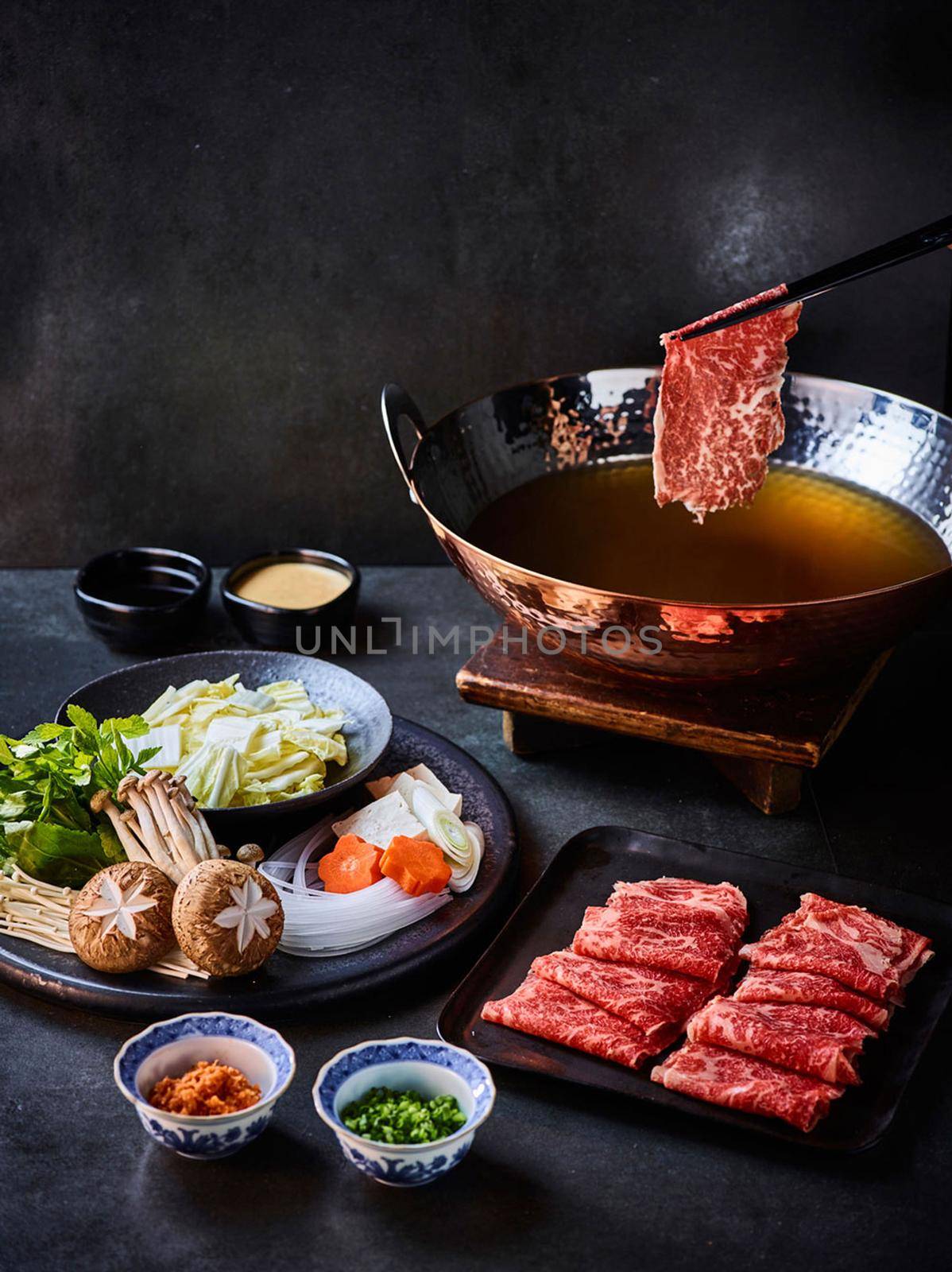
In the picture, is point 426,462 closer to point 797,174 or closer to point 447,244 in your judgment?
point 447,244

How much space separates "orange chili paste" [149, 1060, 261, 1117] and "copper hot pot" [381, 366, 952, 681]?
0.91 meters

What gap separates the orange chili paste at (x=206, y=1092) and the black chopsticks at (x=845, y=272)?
1.45 meters

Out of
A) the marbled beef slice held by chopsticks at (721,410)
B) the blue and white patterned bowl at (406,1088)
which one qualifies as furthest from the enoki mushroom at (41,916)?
the marbled beef slice held by chopsticks at (721,410)

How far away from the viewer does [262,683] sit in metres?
2.89

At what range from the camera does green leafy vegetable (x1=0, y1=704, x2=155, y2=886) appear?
2281 mm

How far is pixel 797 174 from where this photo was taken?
3.24m

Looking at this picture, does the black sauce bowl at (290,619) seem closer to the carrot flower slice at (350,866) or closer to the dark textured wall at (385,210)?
the dark textured wall at (385,210)

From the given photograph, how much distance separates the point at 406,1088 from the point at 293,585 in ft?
5.51

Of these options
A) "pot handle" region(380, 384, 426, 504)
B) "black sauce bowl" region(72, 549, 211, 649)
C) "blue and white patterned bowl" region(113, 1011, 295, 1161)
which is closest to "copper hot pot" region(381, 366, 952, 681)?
"pot handle" region(380, 384, 426, 504)

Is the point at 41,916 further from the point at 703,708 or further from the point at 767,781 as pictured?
the point at 767,781

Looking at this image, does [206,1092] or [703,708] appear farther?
[703,708]

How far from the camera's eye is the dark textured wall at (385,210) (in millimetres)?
3154

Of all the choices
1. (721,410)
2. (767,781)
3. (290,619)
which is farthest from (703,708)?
(290,619)

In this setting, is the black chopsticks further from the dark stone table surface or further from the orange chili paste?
the orange chili paste
